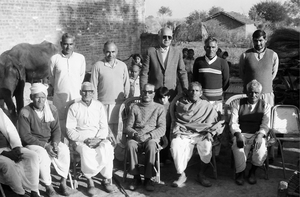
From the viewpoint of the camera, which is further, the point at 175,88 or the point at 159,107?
Result: the point at 175,88

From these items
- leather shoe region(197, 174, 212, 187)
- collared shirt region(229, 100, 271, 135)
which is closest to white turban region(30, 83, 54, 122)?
leather shoe region(197, 174, 212, 187)

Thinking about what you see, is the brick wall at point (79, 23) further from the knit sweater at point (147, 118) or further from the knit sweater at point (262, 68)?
the knit sweater at point (262, 68)

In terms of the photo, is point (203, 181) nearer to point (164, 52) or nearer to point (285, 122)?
point (285, 122)

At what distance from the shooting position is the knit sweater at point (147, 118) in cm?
507

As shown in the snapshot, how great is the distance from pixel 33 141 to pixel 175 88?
2.20m

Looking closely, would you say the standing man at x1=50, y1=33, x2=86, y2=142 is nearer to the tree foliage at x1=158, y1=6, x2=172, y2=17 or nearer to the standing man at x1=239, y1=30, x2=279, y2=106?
the standing man at x1=239, y1=30, x2=279, y2=106

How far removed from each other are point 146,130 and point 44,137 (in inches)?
52.0

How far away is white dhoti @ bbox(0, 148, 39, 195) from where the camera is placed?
418 centimetres

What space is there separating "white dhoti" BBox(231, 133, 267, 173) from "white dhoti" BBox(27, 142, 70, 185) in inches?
85.2

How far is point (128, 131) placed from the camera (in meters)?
5.02

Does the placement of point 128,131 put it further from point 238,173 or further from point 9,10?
point 9,10

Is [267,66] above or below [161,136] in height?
above

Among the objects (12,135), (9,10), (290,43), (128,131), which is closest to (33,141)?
(12,135)

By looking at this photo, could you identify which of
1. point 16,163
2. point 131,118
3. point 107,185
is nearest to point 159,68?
point 131,118
